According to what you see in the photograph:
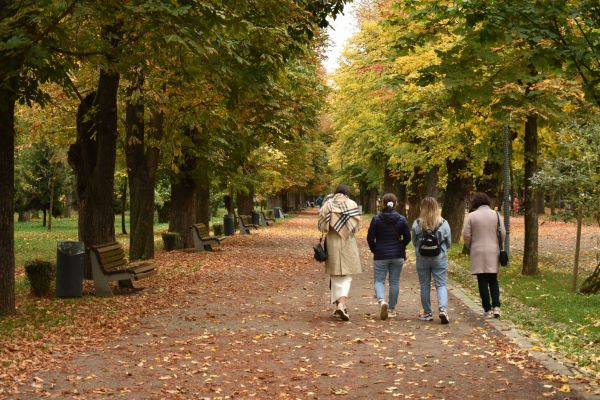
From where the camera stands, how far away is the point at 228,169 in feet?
94.2

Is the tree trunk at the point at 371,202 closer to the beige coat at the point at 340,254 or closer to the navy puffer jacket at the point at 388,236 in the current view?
the navy puffer jacket at the point at 388,236

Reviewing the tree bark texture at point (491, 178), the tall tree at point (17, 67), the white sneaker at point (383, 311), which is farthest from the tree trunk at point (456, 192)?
the tall tree at point (17, 67)

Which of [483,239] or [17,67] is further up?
[17,67]

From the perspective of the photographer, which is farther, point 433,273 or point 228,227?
point 228,227

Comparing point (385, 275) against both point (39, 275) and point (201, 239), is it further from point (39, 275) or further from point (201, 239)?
point (201, 239)

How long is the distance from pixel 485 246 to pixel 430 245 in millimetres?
782

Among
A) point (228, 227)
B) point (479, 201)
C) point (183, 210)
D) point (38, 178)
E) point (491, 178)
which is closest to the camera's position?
point (479, 201)

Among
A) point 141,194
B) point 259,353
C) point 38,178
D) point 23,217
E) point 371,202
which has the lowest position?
point 259,353

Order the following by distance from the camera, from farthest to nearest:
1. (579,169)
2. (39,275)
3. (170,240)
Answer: (170,240) → (579,169) → (39,275)

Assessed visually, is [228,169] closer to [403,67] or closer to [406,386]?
[403,67]

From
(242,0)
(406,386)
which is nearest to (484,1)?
(406,386)

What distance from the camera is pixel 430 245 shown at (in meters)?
11.9

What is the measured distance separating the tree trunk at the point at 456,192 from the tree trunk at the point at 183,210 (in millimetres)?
A: 8506

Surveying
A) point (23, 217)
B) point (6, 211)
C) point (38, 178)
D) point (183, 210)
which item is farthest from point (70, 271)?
point (23, 217)
